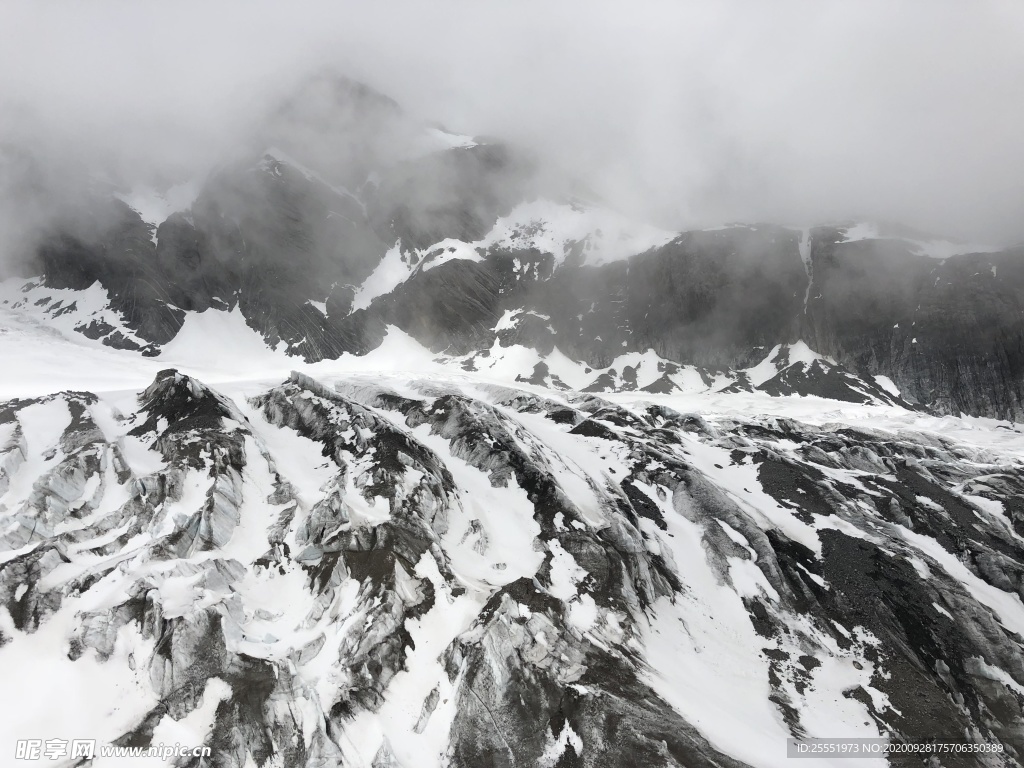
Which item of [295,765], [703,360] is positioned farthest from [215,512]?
[703,360]

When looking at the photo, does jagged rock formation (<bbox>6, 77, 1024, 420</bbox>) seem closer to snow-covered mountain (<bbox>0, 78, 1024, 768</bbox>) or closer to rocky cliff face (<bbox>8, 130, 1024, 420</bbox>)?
rocky cliff face (<bbox>8, 130, 1024, 420</bbox>)

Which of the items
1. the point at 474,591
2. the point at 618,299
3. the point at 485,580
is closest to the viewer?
the point at 474,591

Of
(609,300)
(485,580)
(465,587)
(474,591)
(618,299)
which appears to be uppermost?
(618,299)

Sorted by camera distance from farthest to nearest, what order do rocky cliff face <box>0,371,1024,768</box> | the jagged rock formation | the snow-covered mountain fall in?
the jagged rock formation
rocky cliff face <box>0,371,1024,768</box>
the snow-covered mountain

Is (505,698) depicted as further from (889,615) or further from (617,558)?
(889,615)

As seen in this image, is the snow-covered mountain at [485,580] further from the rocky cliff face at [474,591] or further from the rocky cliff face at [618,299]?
the rocky cliff face at [618,299]

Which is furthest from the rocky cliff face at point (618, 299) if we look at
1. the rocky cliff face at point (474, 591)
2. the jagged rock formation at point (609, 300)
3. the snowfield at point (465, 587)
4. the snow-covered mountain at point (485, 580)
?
the rocky cliff face at point (474, 591)

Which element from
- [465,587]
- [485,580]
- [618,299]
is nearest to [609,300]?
[618,299]

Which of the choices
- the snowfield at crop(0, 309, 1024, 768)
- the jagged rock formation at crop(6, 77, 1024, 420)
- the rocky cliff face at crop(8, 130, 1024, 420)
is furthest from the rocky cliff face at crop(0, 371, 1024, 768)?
the rocky cliff face at crop(8, 130, 1024, 420)

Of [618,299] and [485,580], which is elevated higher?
[618,299]

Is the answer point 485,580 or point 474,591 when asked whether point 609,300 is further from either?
point 474,591

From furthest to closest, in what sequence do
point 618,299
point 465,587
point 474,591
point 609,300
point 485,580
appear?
point 609,300
point 618,299
point 485,580
point 465,587
point 474,591
